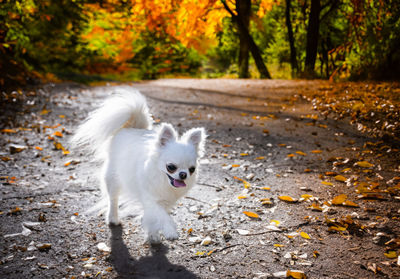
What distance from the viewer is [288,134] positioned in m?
6.38

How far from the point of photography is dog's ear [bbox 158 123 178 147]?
2.89 m

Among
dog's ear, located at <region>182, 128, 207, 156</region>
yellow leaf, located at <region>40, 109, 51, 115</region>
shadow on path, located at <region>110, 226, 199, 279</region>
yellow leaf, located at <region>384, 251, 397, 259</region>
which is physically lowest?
shadow on path, located at <region>110, 226, 199, 279</region>

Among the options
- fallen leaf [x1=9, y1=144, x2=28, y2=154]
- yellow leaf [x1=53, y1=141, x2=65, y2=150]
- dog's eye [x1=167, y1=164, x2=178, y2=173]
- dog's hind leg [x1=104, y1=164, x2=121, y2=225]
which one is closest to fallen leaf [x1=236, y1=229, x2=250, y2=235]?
dog's eye [x1=167, y1=164, x2=178, y2=173]

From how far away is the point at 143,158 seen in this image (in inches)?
126

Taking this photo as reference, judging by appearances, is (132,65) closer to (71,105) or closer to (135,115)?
(71,105)

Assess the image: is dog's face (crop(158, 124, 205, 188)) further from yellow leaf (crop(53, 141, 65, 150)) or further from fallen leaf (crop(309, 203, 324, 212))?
yellow leaf (crop(53, 141, 65, 150))

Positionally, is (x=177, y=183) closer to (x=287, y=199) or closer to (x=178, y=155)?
(x=178, y=155)

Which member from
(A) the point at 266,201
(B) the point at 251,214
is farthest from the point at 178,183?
(A) the point at 266,201

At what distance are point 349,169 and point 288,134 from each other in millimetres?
1839

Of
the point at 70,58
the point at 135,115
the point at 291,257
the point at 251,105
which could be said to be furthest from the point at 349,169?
the point at 70,58

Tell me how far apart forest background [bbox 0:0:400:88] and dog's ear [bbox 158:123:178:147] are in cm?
664

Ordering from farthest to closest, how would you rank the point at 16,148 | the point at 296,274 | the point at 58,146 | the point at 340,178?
1. the point at 58,146
2. the point at 16,148
3. the point at 340,178
4. the point at 296,274

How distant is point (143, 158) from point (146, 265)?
1.01 meters

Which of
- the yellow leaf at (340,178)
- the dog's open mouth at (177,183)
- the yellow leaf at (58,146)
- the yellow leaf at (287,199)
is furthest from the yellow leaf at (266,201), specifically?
the yellow leaf at (58,146)
